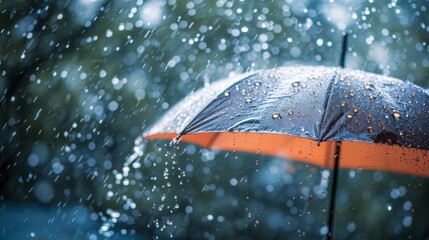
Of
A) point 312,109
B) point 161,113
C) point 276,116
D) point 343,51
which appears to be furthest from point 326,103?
point 161,113

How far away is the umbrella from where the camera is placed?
2.23m

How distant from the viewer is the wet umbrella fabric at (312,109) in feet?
7.31

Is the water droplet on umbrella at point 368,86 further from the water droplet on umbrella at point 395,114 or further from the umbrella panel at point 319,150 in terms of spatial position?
the umbrella panel at point 319,150

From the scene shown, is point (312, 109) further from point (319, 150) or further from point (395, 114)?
point (319, 150)

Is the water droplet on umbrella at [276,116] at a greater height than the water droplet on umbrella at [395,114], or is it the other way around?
the water droplet on umbrella at [276,116]

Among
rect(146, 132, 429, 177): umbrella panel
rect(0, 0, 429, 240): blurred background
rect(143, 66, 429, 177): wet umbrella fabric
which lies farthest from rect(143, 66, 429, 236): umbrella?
rect(0, 0, 429, 240): blurred background

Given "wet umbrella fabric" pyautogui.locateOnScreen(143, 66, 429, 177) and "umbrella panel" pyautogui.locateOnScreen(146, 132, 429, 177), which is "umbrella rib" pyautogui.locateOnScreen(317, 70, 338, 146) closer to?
"wet umbrella fabric" pyautogui.locateOnScreen(143, 66, 429, 177)

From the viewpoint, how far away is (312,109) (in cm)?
231

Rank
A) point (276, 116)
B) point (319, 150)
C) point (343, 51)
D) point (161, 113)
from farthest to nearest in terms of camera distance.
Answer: point (161, 113) < point (319, 150) < point (343, 51) < point (276, 116)

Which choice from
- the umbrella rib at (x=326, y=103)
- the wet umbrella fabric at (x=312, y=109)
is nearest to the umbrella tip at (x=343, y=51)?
the wet umbrella fabric at (x=312, y=109)

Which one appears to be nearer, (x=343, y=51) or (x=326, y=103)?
(x=326, y=103)

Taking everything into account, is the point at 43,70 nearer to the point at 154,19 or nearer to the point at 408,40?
the point at 154,19

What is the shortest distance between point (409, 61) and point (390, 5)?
895 millimetres

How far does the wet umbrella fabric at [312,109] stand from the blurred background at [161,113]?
5.03 metres
